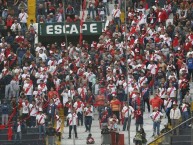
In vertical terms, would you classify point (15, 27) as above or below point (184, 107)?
above

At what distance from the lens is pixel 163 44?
62000 mm

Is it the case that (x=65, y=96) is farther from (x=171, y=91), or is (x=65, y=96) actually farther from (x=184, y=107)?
(x=184, y=107)

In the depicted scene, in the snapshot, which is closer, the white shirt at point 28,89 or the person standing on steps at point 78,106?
the person standing on steps at point 78,106

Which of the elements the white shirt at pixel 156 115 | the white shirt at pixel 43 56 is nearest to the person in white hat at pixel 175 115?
the white shirt at pixel 156 115

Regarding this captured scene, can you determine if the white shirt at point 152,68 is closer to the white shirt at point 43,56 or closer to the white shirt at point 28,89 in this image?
the white shirt at point 43,56

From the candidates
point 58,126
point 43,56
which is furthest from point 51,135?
point 43,56

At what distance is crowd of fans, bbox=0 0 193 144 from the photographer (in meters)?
57.2

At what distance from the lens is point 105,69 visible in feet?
199

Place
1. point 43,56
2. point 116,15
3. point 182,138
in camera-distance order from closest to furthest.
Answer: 1. point 182,138
2. point 43,56
3. point 116,15

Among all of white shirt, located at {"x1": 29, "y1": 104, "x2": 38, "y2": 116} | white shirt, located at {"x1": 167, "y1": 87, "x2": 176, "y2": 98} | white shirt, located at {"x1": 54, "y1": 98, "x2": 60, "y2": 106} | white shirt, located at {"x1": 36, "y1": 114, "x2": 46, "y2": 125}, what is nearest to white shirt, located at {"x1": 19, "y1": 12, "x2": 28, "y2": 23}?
white shirt, located at {"x1": 54, "y1": 98, "x2": 60, "y2": 106}

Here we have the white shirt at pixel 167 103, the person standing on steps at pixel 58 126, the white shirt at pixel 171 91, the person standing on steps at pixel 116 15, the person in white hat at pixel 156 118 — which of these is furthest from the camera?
the person standing on steps at pixel 116 15

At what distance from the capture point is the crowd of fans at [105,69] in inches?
2253

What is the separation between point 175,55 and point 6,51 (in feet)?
27.1

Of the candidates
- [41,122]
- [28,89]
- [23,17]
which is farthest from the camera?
[23,17]
